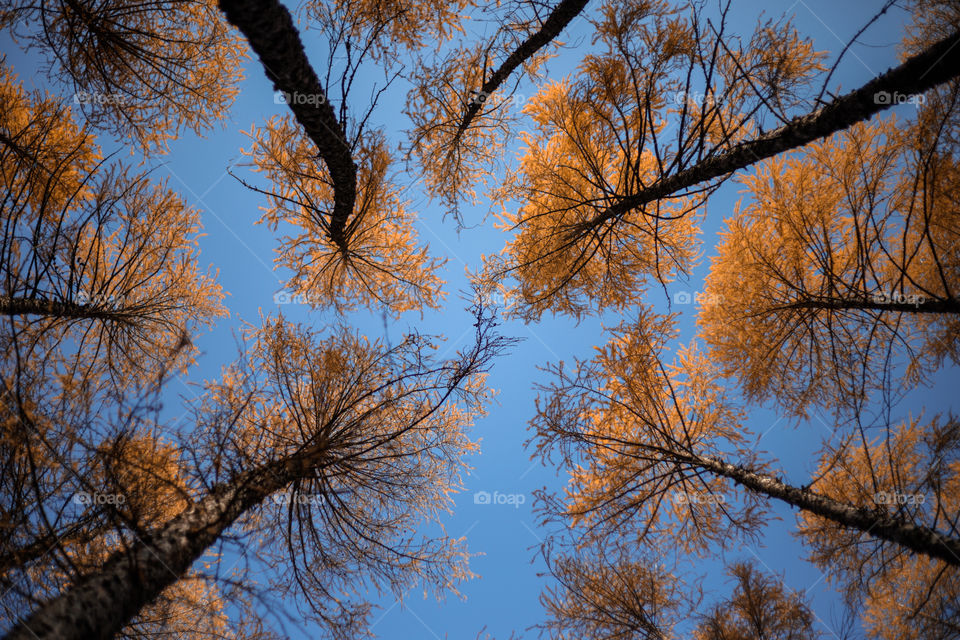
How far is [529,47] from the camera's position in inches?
210

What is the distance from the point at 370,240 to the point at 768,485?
6910 millimetres

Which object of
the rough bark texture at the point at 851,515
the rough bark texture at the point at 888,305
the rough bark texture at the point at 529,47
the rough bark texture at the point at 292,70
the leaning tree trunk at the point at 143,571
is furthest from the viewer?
the rough bark texture at the point at 529,47

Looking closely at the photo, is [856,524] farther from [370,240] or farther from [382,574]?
[370,240]

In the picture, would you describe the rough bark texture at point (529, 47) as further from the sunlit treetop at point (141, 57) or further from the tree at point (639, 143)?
the sunlit treetop at point (141, 57)

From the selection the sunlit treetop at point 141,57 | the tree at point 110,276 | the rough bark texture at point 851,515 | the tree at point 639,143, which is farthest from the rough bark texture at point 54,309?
the rough bark texture at point 851,515

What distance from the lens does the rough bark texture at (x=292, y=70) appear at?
2.76m

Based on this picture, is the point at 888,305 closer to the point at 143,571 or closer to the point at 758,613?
the point at 758,613

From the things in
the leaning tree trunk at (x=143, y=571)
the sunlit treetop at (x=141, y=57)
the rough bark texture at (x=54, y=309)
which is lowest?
the leaning tree trunk at (x=143, y=571)

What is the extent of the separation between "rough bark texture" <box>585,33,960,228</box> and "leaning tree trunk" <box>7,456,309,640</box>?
466 centimetres

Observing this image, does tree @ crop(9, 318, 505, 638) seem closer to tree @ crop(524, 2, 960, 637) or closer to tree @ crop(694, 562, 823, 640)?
tree @ crop(524, 2, 960, 637)

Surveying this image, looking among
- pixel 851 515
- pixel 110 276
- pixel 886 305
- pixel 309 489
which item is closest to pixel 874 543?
pixel 851 515

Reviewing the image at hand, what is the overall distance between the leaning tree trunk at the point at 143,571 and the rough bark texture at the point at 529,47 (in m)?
5.38

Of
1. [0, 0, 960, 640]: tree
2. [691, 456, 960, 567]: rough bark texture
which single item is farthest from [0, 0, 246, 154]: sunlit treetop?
[691, 456, 960, 567]: rough bark texture

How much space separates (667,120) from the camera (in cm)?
650
